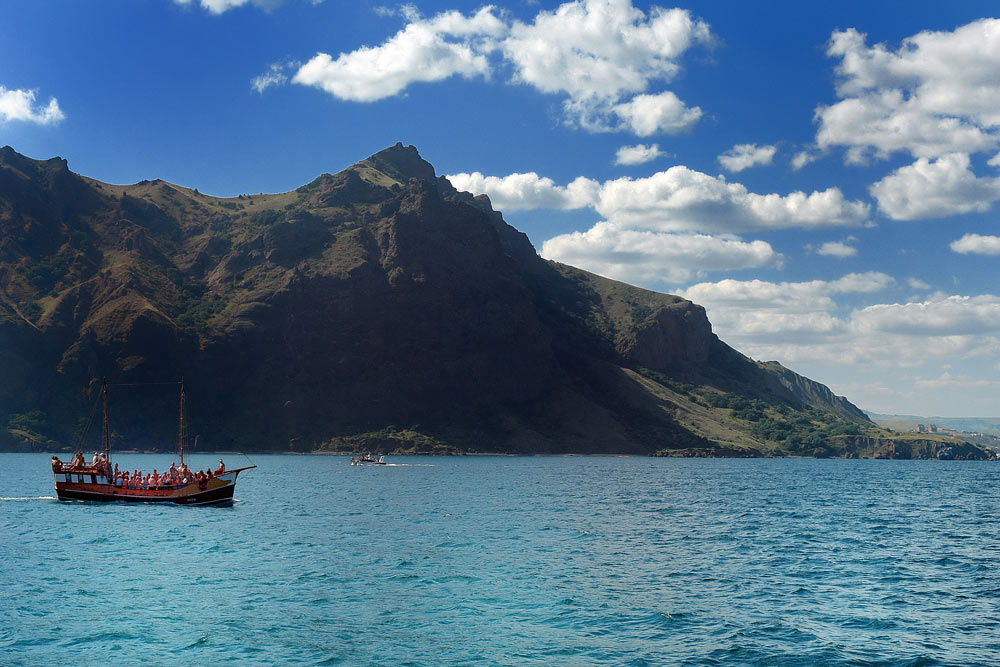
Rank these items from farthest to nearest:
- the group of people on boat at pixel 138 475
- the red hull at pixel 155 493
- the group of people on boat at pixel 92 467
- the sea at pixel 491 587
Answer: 1. the group of people on boat at pixel 92 467
2. the group of people on boat at pixel 138 475
3. the red hull at pixel 155 493
4. the sea at pixel 491 587

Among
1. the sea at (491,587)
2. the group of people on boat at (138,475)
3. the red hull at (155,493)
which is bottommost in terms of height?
the sea at (491,587)

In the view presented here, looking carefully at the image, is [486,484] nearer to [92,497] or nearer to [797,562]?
[92,497]

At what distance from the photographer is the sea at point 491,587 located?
28.4 metres

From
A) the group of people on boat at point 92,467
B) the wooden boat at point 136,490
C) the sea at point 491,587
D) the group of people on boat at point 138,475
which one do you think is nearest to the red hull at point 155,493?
the wooden boat at point 136,490

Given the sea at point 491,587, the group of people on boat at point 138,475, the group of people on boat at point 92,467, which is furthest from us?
the group of people on boat at point 92,467

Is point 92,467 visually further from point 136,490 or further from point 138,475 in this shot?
point 136,490

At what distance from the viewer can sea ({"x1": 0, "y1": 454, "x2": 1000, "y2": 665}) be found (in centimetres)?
2836

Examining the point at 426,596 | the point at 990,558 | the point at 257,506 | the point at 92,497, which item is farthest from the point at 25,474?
the point at 990,558

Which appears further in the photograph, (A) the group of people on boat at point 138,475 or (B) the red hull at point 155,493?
(A) the group of people on boat at point 138,475

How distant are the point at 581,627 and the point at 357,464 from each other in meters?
151

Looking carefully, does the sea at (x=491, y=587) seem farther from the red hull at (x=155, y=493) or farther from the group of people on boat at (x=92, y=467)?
the group of people on boat at (x=92, y=467)

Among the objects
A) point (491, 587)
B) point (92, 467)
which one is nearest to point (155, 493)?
point (92, 467)

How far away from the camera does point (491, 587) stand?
125 feet

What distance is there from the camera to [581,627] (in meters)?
31.1
